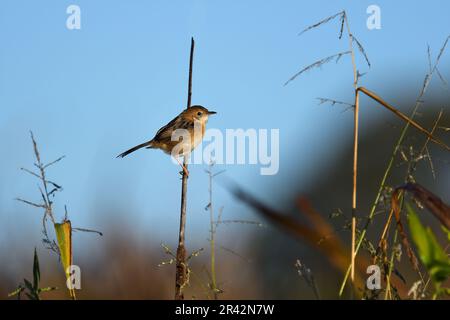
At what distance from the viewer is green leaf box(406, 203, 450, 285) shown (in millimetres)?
1844

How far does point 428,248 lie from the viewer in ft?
6.17

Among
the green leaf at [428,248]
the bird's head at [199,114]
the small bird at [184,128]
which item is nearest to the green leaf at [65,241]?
the green leaf at [428,248]

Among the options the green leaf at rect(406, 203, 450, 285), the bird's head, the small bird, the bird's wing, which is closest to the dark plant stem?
the green leaf at rect(406, 203, 450, 285)

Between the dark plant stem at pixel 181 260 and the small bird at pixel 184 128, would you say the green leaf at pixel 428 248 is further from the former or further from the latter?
the small bird at pixel 184 128

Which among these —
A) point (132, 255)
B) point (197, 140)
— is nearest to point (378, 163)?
point (197, 140)

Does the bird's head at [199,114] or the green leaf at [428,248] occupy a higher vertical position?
the bird's head at [199,114]

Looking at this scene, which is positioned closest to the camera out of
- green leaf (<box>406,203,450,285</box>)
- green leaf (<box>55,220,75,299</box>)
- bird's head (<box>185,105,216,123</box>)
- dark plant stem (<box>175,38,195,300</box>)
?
green leaf (<box>406,203,450,285</box>)

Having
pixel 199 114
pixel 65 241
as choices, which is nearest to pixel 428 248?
pixel 65 241

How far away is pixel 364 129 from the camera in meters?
30.2

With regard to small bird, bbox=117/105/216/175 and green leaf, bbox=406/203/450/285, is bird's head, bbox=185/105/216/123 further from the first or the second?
green leaf, bbox=406/203/450/285

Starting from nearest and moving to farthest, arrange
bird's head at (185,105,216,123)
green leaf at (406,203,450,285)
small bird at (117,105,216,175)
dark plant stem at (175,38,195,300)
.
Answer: green leaf at (406,203,450,285), dark plant stem at (175,38,195,300), small bird at (117,105,216,175), bird's head at (185,105,216,123)

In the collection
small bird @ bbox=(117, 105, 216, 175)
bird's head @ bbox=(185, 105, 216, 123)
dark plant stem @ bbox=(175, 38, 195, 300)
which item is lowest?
dark plant stem @ bbox=(175, 38, 195, 300)

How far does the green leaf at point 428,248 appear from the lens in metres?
1.84
